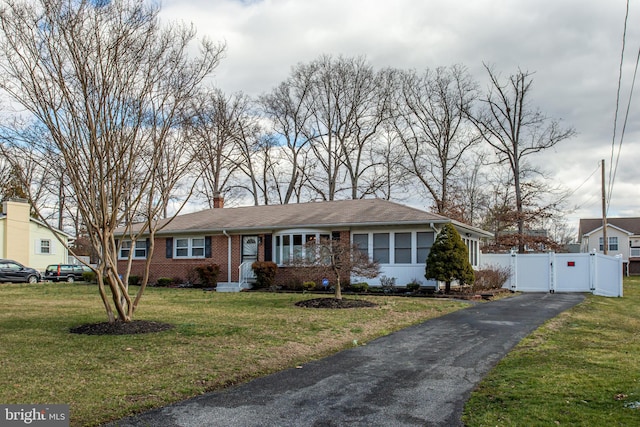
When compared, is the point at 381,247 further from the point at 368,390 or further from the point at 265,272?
the point at 368,390

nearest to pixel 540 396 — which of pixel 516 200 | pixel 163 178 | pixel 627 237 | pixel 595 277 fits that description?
pixel 163 178

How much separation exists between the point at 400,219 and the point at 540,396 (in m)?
14.5

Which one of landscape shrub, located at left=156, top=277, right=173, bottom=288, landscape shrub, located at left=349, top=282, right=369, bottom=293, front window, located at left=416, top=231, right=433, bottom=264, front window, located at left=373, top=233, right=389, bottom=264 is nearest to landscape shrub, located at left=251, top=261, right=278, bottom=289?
landscape shrub, located at left=349, top=282, right=369, bottom=293

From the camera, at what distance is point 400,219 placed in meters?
20.3

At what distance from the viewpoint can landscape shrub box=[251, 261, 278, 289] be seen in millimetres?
22234

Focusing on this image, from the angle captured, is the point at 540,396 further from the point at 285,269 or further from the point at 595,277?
the point at 595,277

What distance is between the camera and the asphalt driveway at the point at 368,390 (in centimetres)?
529

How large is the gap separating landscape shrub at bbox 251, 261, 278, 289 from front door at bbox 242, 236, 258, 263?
1.37m

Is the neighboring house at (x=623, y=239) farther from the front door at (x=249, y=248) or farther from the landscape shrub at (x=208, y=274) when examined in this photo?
the landscape shrub at (x=208, y=274)

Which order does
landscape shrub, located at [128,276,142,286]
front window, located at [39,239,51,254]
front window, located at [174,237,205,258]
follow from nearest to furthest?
front window, located at [174,237,205,258] → landscape shrub, located at [128,276,142,286] → front window, located at [39,239,51,254]

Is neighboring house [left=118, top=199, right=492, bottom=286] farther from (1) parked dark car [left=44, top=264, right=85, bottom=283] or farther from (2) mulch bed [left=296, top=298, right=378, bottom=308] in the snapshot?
(1) parked dark car [left=44, top=264, right=85, bottom=283]

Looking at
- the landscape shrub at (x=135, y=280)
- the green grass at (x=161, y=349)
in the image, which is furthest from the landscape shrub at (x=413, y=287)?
the landscape shrub at (x=135, y=280)

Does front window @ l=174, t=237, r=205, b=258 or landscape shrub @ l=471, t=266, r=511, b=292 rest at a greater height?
front window @ l=174, t=237, r=205, b=258

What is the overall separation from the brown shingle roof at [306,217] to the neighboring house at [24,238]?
41.0 feet
